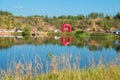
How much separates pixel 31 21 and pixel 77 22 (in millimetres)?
13553

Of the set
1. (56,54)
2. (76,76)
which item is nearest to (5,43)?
(56,54)

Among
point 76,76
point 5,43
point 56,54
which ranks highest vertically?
point 76,76

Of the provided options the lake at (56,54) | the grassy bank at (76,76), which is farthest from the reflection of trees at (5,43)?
the grassy bank at (76,76)

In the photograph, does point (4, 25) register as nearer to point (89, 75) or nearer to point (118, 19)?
point (118, 19)

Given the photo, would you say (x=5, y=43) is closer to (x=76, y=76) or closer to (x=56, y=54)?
(x=56, y=54)

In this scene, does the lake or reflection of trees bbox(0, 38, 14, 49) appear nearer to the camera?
the lake

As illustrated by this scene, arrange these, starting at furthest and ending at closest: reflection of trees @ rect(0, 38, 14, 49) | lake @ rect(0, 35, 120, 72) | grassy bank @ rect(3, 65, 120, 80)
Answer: reflection of trees @ rect(0, 38, 14, 49) → lake @ rect(0, 35, 120, 72) → grassy bank @ rect(3, 65, 120, 80)

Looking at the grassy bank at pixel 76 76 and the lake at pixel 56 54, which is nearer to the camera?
the grassy bank at pixel 76 76

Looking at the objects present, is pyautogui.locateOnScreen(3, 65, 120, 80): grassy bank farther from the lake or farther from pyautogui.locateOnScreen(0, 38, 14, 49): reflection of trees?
pyautogui.locateOnScreen(0, 38, 14, 49): reflection of trees

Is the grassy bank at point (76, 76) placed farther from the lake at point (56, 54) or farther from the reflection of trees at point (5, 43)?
the reflection of trees at point (5, 43)

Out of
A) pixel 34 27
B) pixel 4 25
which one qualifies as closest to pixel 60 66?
pixel 4 25

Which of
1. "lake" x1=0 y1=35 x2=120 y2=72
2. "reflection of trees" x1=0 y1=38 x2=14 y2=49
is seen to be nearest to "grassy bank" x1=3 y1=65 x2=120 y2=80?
"lake" x1=0 y1=35 x2=120 y2=72

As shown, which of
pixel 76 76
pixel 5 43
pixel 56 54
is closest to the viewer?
pixel 76 76

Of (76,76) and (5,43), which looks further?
(5,43)
